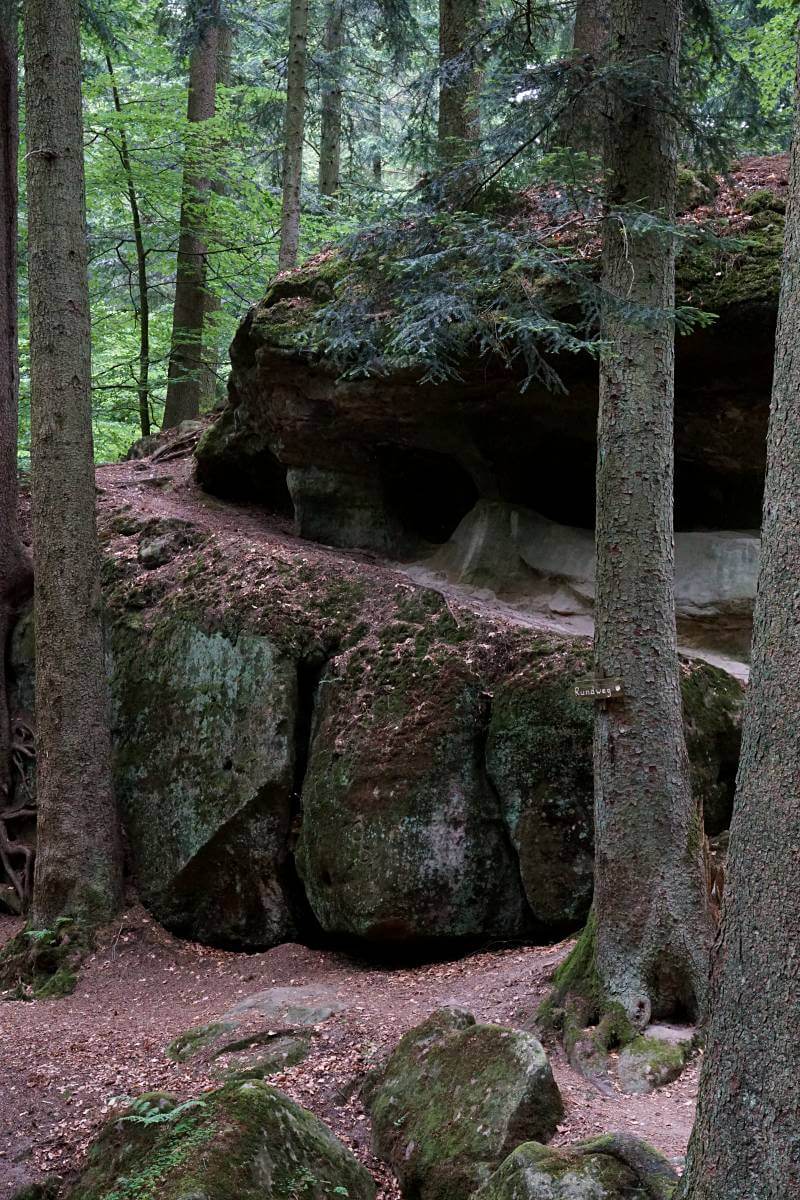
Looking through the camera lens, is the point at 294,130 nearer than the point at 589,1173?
No

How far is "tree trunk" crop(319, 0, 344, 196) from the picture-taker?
1606 cm

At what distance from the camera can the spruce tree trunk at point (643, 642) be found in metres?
6.01

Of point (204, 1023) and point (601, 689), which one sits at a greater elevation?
point (601, 689)

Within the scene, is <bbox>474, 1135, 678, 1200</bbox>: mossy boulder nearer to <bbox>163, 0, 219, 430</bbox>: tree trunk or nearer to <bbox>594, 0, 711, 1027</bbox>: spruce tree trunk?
<bbox>594, 0, 711, 1027</bbox>: spruce tree trunk

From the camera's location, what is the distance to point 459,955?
310 inches

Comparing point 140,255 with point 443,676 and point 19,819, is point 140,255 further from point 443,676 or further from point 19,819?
point 443,676

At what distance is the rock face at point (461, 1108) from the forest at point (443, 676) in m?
0.02

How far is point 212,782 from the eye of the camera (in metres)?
8.88

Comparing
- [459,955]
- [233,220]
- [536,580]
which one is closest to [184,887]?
[459,955]

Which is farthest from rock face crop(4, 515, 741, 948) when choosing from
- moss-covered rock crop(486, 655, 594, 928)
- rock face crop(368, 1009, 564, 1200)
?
rock face crop(368, 1009, 564, 1200)

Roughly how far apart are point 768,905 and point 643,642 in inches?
130

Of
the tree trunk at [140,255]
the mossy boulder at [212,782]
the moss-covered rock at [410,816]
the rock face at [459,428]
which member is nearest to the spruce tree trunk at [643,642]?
the moss-covered rock at [410,816]

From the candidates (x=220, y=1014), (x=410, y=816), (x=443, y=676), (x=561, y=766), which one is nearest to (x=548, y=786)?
(x=561, y=766)

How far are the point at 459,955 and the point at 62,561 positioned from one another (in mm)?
4875
